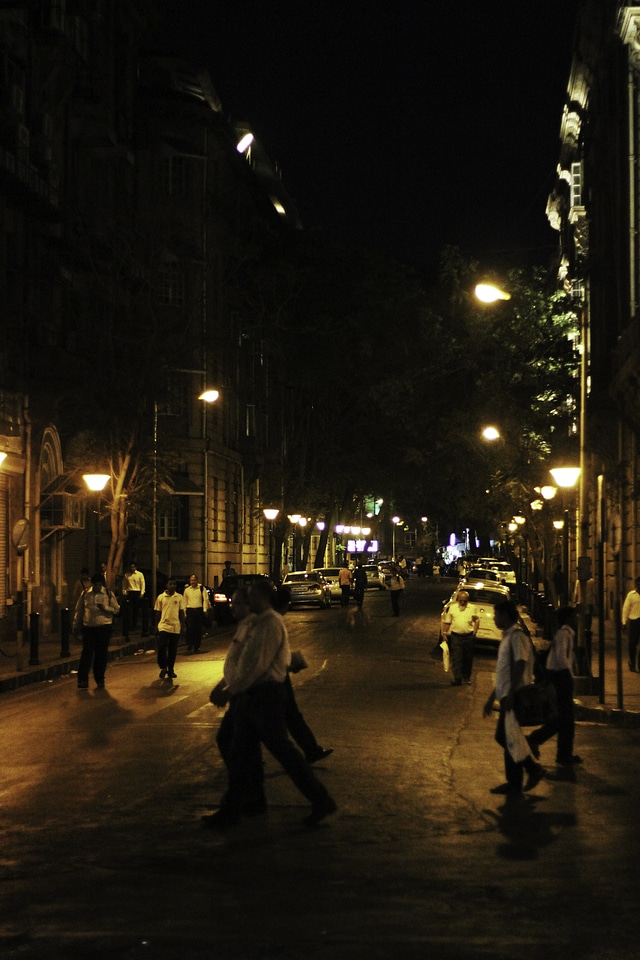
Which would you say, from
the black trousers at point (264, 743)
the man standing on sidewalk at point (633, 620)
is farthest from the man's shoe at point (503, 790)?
the man standing on sidewalk at point (633, 620)

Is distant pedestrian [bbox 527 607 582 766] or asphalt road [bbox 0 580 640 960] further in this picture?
distant pedestrian [bbox 527 607 582 766]

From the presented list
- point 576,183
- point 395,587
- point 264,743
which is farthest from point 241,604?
point 576,183

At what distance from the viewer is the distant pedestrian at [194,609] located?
28078mm

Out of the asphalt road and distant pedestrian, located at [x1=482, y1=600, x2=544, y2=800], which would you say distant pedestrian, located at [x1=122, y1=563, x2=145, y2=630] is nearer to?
the asphalt road

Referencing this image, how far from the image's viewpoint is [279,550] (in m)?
64.8

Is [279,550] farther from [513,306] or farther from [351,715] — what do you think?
[351,715]

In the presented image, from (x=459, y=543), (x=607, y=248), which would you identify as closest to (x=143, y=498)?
(x=607, y=248)

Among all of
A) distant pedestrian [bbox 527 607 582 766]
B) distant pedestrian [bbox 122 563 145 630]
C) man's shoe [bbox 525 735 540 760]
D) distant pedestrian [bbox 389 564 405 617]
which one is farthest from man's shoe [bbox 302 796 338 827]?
distant pedestrian [bbox 389 564 405 617]

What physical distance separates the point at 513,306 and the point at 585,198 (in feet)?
49.9

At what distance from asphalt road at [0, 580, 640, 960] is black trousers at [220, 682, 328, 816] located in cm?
27

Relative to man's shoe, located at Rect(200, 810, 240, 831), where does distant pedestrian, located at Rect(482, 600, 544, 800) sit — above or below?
above

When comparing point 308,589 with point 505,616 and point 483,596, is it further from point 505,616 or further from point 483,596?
point 505,616

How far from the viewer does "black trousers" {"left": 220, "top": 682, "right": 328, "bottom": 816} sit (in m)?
10.1

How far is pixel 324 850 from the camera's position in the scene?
9.28 metres
